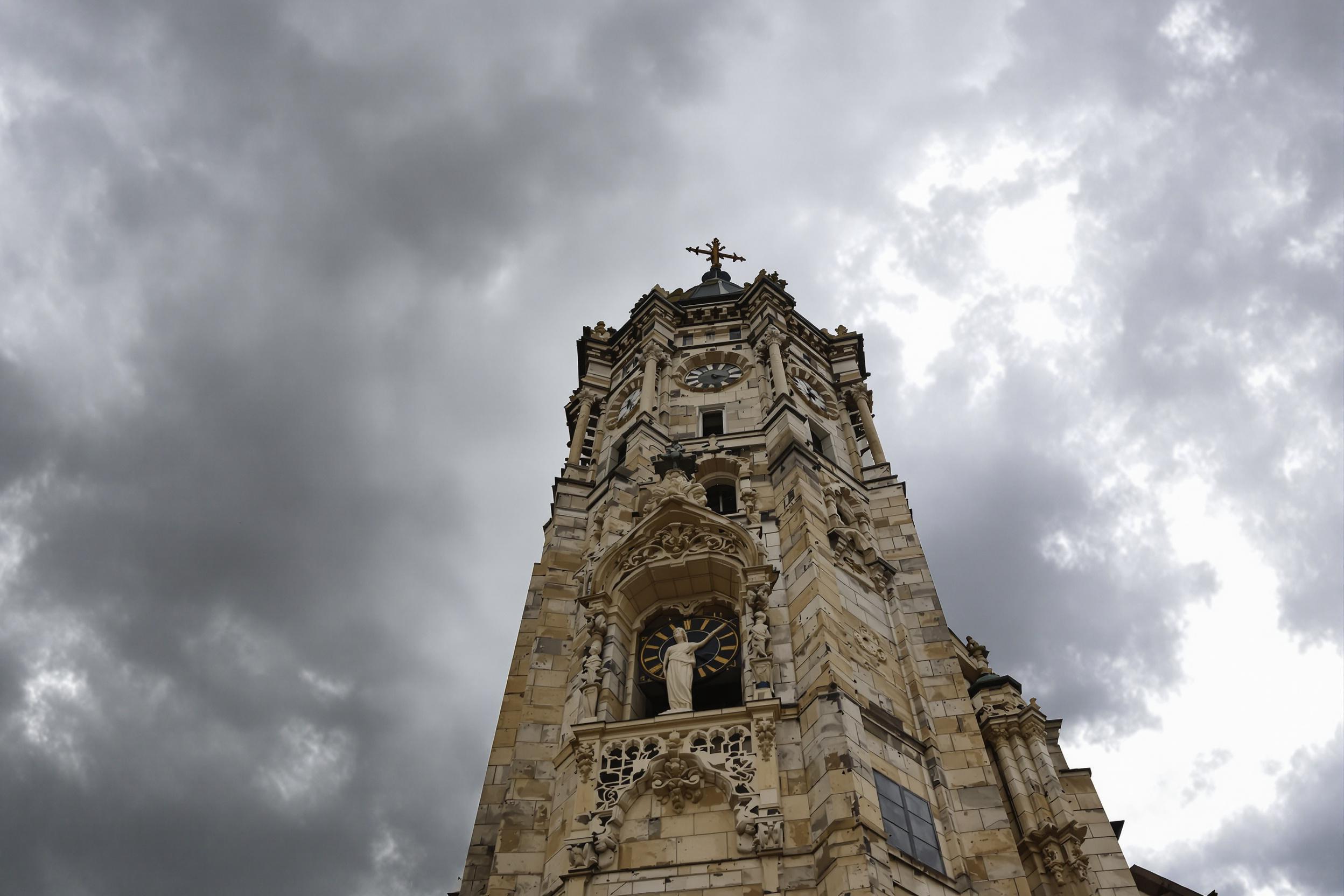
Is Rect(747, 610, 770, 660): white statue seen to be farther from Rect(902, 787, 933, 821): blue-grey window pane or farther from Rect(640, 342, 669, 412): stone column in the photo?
Rect(640, 342, 669, 412): stone column

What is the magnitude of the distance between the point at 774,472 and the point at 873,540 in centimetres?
351

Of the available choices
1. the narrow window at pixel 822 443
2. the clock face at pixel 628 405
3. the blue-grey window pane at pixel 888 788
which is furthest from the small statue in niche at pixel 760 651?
the clock face at pixel 628 405

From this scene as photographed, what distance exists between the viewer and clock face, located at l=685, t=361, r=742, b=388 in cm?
3356

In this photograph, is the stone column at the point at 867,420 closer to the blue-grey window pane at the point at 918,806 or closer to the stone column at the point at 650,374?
the stone column at the point at 650,374

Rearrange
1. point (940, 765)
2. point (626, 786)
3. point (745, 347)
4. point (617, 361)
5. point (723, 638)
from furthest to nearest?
point (617, 361) < point (745, 347) < point (723, 638) < point (940, 765) < point (626, 786)

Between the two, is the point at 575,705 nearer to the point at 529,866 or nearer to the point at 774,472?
the point at 529,866

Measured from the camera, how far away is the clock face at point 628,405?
32.8 meters

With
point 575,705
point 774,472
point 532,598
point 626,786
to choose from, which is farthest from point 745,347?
point 626,786

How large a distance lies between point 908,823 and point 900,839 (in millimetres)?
603

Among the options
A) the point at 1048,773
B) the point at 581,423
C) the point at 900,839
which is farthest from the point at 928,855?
the point at 581,423

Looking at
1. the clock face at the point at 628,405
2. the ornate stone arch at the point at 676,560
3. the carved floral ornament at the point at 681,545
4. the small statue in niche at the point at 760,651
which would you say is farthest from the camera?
the clock face at the point at 628,405

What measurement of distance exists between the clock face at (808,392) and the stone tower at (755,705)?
76 centimetres

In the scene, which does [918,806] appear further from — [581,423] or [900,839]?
[581,423]

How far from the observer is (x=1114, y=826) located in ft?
85.7
